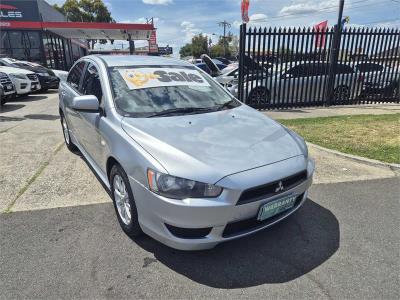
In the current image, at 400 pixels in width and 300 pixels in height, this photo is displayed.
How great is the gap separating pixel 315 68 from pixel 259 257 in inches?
323

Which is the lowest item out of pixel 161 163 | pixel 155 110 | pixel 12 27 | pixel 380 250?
pixel 380 250

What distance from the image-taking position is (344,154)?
5375 mm

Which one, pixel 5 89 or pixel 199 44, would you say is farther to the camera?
pixel 199 44

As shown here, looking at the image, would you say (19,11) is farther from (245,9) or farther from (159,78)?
(159,78)

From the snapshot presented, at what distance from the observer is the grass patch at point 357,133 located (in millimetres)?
5555

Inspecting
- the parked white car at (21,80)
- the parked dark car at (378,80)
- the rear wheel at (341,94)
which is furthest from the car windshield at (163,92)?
the parked white car at (21,80)

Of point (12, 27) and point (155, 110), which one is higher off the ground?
point (12, 27)

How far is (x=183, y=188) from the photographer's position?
A: 2393mm

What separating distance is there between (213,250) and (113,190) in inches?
46.5

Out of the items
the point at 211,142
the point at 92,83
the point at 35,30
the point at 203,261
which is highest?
the point at 35,30

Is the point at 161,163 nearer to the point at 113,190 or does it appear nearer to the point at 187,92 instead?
the point at 113,190

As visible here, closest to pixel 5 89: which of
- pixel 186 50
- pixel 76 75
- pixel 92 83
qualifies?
pixel 76 75

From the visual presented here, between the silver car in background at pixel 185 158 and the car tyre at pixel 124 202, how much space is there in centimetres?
1

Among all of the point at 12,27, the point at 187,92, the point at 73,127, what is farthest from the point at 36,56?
the point at 187,92
